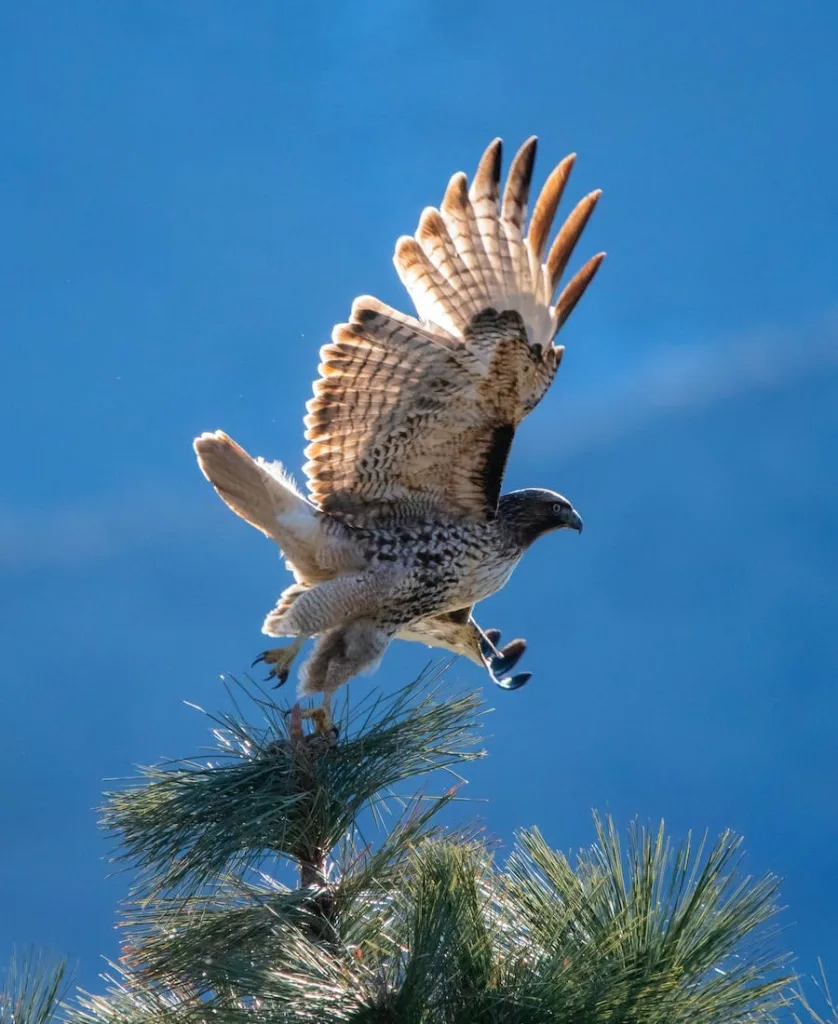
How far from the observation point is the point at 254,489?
3.44 m

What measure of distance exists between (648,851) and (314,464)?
5.44 ft

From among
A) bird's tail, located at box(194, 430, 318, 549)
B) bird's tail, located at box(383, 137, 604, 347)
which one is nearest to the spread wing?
bird's tail, located at box(383, 137, 604, 347)

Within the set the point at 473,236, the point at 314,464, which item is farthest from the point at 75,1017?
the point at 473,236

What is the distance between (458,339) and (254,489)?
2.26 feet

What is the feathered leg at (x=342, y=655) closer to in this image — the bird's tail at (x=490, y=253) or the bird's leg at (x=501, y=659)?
the bird's leg at (x=501, y=659)

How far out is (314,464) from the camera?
356 cm

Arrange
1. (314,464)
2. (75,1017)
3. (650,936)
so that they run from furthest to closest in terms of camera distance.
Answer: (314,464) → (75,1017) → (650,936)

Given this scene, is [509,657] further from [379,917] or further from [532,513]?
[379,917]

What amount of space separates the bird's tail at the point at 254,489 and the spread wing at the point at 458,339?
0.53 ft

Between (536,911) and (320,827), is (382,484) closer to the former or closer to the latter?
(320,827)

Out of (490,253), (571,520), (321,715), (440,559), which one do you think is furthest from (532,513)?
(321,715)

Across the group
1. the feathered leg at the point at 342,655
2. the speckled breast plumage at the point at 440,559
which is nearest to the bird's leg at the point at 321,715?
the feathered leg at the point at 342,655

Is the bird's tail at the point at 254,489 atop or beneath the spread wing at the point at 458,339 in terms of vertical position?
beneath

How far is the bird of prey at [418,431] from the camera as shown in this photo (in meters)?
3.32
